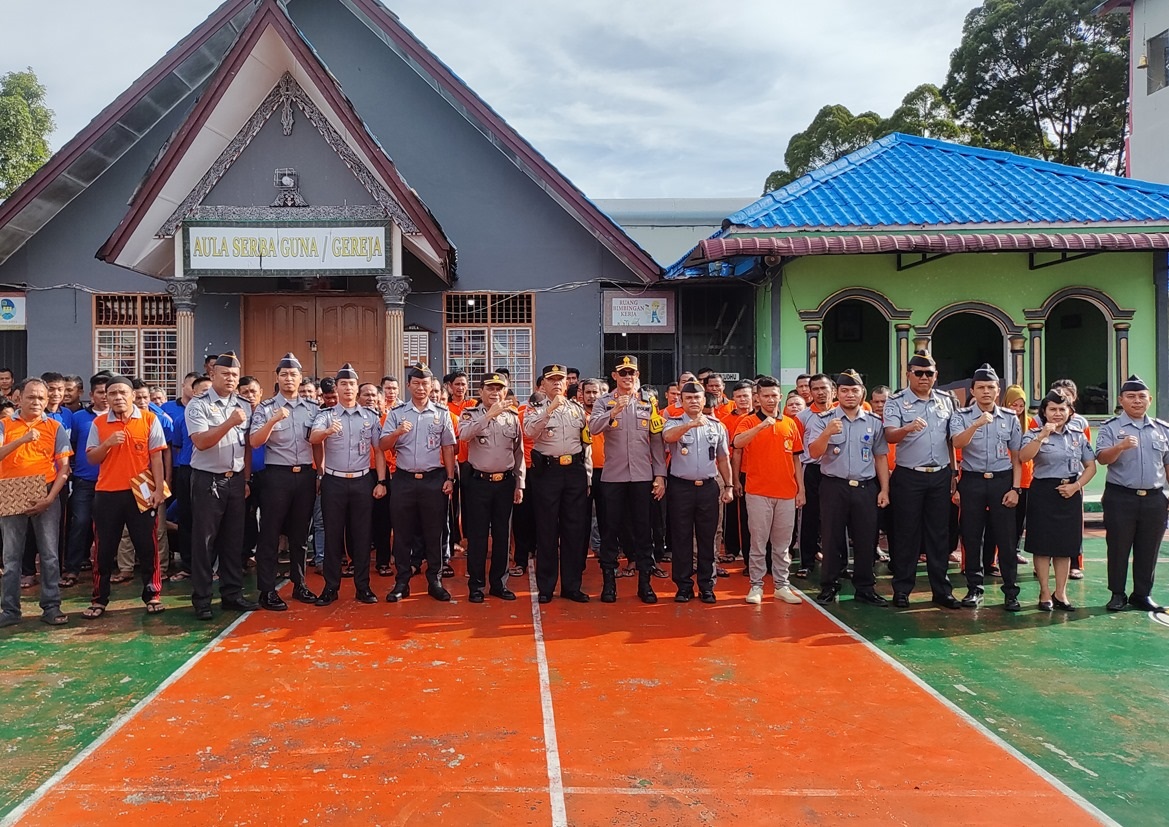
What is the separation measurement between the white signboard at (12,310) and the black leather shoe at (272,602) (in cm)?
867

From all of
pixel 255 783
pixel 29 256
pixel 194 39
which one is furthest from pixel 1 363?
pixel 255 783

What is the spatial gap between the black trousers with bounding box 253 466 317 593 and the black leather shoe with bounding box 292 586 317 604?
255 millimetres

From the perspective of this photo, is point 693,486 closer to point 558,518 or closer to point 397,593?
point 558,518

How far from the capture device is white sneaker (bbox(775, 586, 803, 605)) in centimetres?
676

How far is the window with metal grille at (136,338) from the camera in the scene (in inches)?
478

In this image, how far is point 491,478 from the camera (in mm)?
6750

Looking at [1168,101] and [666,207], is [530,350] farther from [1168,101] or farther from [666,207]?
[1168,101]

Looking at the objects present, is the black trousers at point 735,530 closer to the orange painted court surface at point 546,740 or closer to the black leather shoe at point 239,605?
the orange painted court surface at point 546,740

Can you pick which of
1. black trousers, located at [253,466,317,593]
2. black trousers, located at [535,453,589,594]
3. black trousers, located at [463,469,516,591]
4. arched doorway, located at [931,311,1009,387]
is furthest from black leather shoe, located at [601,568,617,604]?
arched doorway, located at [931,311,1009,387]

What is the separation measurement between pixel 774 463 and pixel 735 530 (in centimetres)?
189

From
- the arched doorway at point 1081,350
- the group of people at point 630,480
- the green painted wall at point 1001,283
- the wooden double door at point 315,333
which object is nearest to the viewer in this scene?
the group of people at point 630,480

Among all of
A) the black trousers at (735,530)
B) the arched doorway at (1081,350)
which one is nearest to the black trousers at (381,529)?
the black trousers at (735,530)

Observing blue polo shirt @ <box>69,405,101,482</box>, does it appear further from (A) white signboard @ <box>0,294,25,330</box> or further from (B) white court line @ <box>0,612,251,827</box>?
(A) white signboard @ <box>0,294,25,330</box>

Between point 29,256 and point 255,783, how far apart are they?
11687 millimetres
